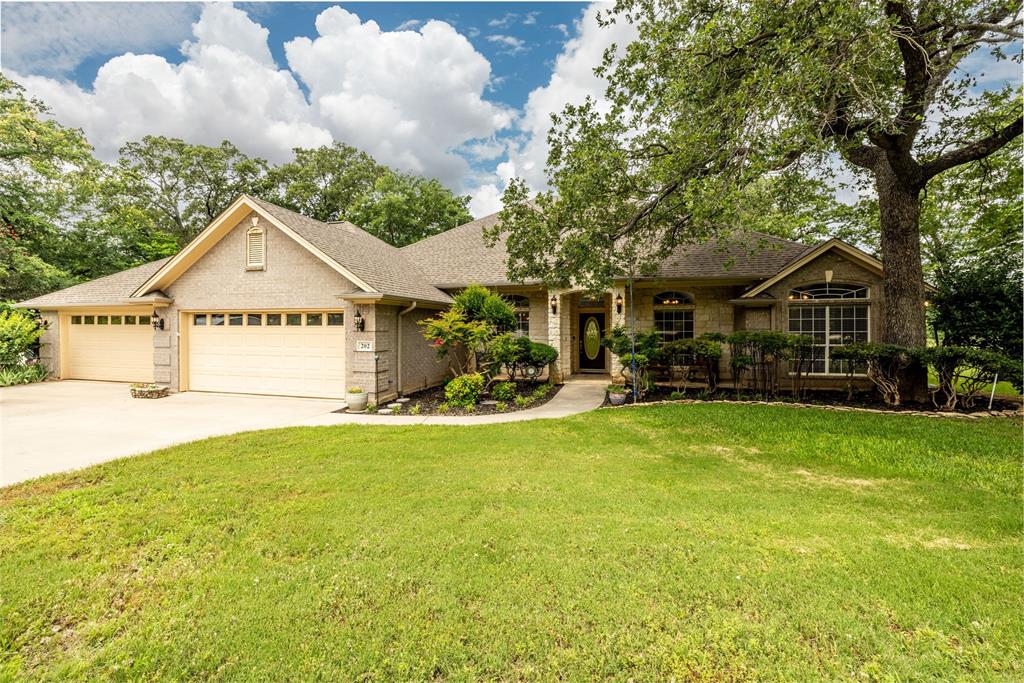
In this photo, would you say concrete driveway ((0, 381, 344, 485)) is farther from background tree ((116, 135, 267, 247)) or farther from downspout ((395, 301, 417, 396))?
background tree ((116, 135, 267, 247))

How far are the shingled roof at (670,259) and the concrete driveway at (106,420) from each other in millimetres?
6106

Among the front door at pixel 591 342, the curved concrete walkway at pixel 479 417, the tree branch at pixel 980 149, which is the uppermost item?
the tree branch at pixel 980 149

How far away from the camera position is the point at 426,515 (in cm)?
412

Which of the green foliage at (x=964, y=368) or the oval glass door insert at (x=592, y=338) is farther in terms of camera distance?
the oval glass door insert at (x=592, y=338)

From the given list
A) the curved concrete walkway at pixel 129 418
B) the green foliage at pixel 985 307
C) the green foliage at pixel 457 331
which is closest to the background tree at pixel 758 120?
the green foliage at pixel 457 331

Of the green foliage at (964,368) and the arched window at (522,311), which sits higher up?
the arched window at (522,311)

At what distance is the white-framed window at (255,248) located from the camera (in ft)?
36.7

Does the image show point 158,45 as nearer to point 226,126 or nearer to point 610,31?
point 610,31

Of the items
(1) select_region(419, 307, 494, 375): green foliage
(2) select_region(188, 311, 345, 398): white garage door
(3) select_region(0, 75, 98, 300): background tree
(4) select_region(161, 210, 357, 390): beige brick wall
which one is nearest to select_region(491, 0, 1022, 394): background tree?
(1) select_region(419, 307, 494, 375): green foliage

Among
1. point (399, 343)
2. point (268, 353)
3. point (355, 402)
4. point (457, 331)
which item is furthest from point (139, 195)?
point (457, 331)

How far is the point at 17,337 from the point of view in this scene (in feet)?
43.3

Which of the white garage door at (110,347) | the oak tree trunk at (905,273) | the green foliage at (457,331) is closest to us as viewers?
the oak tree trunk at (905,273)

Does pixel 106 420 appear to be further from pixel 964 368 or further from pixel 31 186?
pixel 964 368

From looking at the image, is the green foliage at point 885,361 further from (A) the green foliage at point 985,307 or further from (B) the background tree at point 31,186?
(B) the background tree at point 31,186
